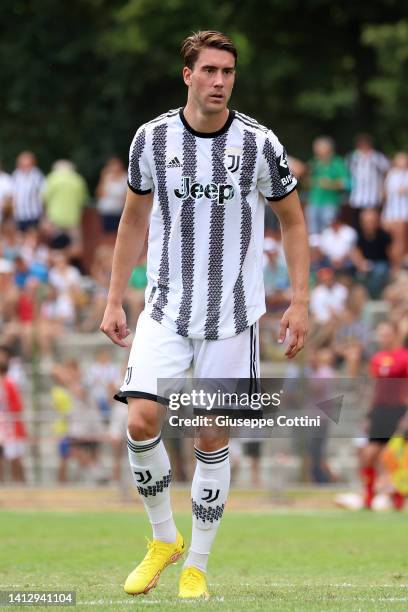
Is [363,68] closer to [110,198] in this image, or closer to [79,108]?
[79,108]

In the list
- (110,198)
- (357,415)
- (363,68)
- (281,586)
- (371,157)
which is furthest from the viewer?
(363,68)

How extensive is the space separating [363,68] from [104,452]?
17517 millimetres

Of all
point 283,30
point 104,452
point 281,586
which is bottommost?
point 104,452

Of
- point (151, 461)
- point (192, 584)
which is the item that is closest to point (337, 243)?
point (151, 461)

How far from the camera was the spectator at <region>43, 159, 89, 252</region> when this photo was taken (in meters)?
22.8

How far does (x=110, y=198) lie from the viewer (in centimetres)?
2270

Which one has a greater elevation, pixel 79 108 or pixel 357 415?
pixel 79 108

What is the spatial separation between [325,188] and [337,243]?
1352 millimetres

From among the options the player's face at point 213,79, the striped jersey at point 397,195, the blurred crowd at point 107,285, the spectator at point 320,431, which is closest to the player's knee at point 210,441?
the player's face at point 213,79

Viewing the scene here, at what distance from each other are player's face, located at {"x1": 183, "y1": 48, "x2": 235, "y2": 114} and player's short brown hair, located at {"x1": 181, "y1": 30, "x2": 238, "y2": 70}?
0.08 ft

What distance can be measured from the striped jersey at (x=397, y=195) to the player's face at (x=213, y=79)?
1339 centimetres

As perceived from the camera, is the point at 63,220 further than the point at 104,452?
Yes

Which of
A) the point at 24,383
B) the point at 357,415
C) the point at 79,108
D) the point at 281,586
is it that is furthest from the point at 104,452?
the point at 79,108

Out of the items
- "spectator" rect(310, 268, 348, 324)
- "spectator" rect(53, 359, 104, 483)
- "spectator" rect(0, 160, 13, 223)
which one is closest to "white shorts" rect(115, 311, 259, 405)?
"spectator" rect(310, 268, 348, 324)
